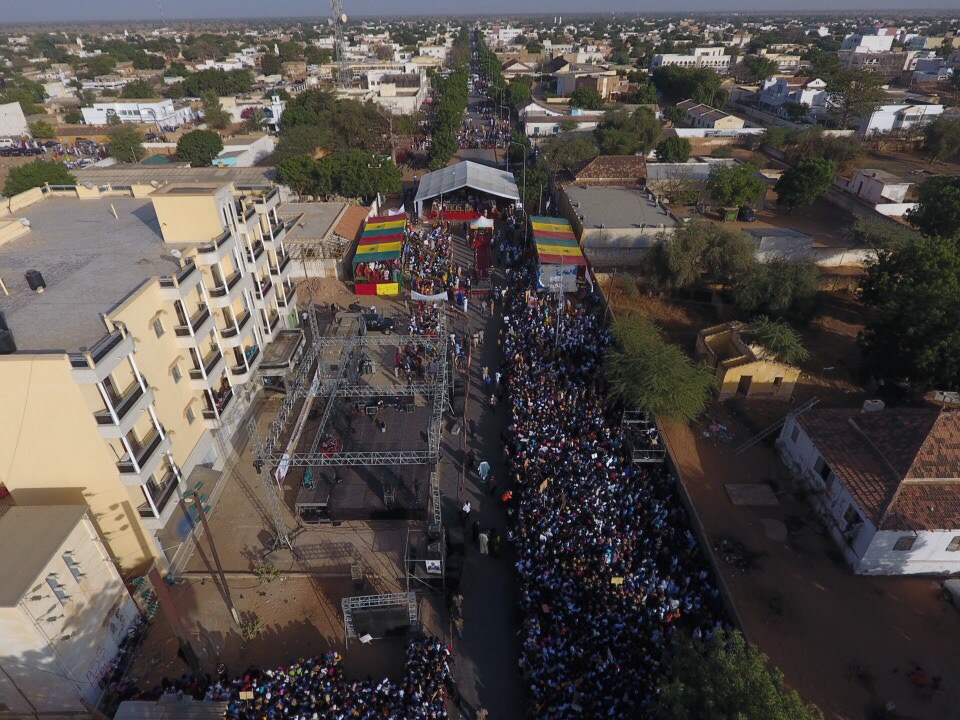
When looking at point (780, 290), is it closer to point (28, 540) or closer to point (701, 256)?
point (701, 256)

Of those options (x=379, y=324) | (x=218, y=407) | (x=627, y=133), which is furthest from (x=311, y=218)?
(x=627, y=133)

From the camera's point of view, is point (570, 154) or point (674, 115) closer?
point (570, 154)

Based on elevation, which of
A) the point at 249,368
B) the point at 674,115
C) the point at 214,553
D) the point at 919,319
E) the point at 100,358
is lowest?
the point at 214,553

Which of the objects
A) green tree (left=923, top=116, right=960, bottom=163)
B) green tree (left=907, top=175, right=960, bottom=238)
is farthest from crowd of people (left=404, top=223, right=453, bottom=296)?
green tree (left=923, top=116, right=960, bottom=163)

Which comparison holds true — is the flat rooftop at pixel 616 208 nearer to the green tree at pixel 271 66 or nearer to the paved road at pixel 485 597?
the paved road at pixel 485 597

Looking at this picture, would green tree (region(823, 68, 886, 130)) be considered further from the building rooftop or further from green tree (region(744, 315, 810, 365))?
the building rooftop

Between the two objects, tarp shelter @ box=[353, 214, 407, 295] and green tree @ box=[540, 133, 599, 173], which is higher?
green tree @ box=[540, 133, 599, 173]
